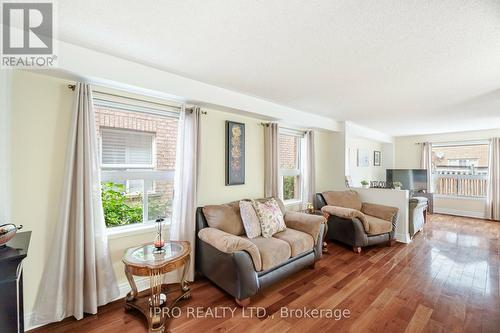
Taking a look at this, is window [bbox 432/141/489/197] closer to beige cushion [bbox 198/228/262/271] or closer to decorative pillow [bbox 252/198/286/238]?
decorative pillow [bbox 252/198/286/238]

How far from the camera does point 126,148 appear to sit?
2.33 metres

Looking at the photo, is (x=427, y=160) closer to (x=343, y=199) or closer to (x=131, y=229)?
(x=343, y=199)

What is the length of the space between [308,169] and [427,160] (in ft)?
14.3

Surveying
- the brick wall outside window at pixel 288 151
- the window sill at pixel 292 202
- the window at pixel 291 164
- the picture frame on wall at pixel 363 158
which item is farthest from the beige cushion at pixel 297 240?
the picture frame on wall at pixel 363 158

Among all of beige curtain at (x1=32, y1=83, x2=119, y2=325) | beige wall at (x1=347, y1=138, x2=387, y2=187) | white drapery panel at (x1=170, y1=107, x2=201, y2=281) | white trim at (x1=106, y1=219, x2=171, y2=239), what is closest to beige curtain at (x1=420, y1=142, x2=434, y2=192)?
beige wall at (x1=347, y1=138, x2=387, y2=187)

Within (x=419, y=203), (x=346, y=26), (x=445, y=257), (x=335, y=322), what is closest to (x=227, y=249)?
(x=335, y=322)

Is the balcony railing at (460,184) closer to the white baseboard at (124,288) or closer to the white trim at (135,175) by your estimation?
the white trim at (135,175)

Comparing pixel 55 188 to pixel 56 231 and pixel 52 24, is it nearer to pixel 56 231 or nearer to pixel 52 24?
pixel 56 231

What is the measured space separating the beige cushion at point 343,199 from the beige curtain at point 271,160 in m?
1.20

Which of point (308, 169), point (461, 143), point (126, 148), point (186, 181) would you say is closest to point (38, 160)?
point (126, 148)

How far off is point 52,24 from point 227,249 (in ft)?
7.22

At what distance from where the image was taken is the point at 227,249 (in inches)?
80.9

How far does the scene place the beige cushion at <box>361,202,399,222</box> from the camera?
3638 mm

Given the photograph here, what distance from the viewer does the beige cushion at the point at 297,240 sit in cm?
247
